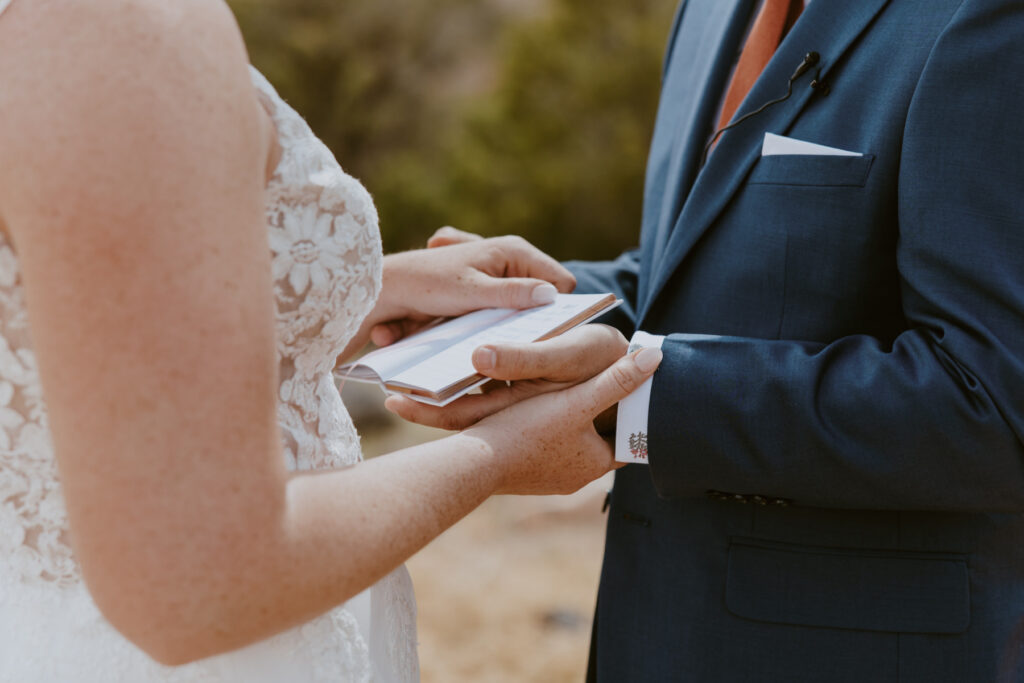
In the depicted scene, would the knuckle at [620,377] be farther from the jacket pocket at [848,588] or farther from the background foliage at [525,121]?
the background foliage at [525,121]

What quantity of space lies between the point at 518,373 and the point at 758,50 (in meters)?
0.96

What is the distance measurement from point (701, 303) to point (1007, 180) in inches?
23.0

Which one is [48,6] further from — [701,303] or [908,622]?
[908,622]

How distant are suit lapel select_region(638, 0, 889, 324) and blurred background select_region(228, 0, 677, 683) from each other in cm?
340

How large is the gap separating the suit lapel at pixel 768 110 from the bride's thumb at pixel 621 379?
260 millimetres

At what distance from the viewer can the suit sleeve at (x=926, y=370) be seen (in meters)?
1.46

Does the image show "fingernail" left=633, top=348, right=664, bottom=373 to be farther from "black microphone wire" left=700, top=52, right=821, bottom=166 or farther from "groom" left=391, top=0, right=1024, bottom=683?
"black microphone wire" left=700, top=52, right=821, bottom=166

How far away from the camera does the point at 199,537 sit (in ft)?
3.07

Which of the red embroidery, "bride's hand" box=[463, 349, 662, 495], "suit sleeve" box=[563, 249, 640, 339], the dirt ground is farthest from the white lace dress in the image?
the dirt ground

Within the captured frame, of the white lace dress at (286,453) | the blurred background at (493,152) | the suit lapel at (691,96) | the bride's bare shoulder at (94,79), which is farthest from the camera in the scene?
the blurred background at (493,152)

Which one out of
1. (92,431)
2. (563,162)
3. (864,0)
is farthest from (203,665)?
(563,162)

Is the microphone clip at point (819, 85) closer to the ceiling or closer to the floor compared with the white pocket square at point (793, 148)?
closer to the ceiling

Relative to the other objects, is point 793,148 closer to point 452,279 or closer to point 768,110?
point 768,110

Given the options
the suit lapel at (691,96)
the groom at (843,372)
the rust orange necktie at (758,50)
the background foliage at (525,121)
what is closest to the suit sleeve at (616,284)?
the suit lapel at (691,96)
